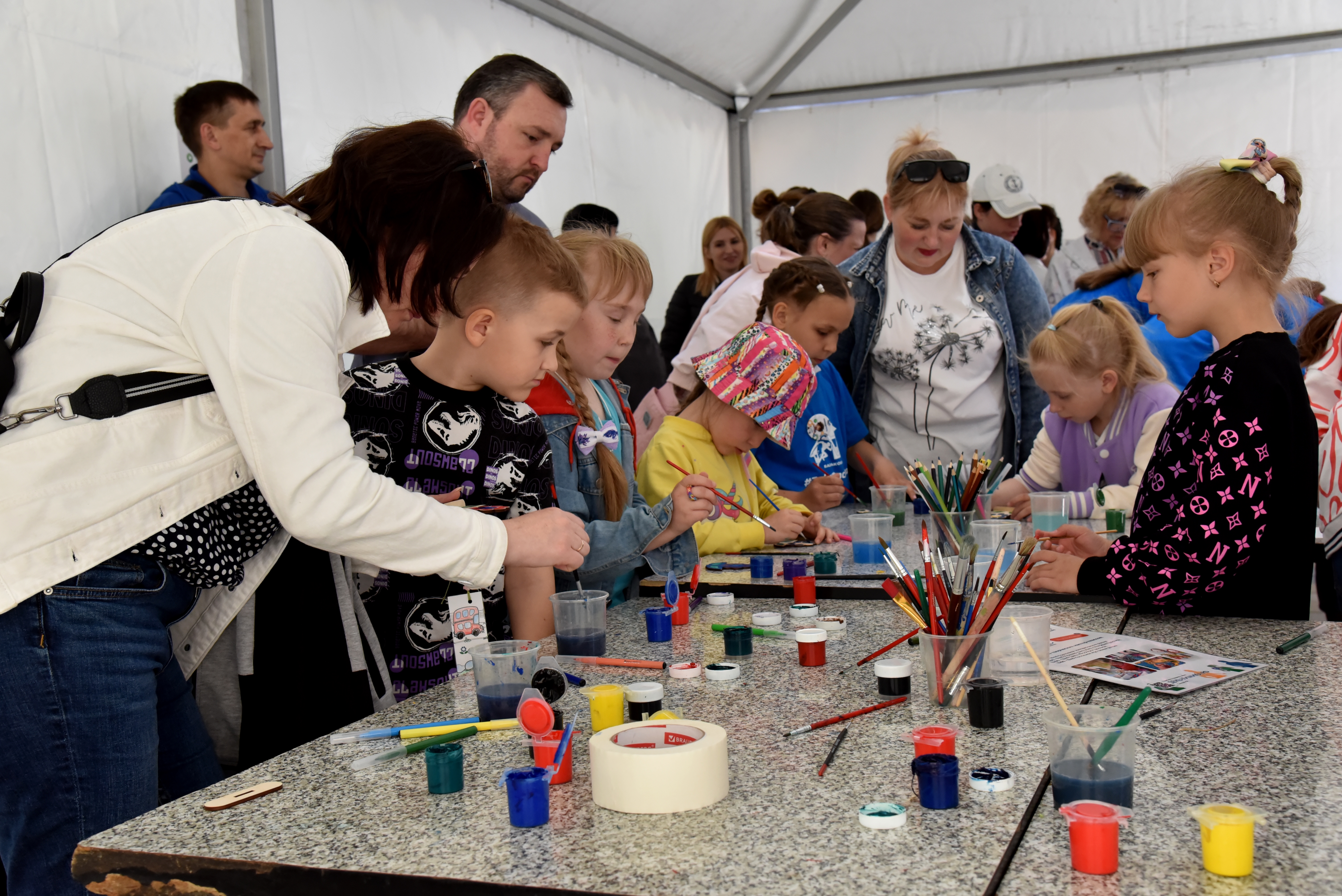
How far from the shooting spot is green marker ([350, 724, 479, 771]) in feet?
4.29

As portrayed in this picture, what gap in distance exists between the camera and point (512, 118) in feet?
10.9

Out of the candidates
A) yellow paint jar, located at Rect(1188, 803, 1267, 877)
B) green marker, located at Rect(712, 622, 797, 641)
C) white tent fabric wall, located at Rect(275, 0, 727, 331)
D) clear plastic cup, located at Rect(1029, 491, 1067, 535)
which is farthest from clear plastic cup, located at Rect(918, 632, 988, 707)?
white tent fabric wall, located at Rect(275, 0, 727, 331)

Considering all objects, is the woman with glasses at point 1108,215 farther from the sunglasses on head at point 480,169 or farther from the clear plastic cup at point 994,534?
the sunglasses on head at point 480,169

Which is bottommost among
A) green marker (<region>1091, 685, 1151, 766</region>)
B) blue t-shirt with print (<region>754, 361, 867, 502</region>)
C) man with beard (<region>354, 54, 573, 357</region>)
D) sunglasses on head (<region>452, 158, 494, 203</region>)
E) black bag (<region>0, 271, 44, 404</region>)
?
green marker (<region>1091, 685, 1151, 766</region>)

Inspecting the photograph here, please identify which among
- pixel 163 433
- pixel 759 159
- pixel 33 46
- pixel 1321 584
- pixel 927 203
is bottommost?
pixel 1321 584

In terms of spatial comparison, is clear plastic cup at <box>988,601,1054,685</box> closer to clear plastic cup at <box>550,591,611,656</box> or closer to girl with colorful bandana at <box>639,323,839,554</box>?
clear plastic cup at <box>550,591,611,656</box>

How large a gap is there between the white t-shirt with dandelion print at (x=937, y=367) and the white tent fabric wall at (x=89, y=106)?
2.30 meters

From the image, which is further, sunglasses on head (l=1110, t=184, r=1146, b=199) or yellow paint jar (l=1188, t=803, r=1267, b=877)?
sunglasses on head (l=1110, t=184, r=1146, b=199)

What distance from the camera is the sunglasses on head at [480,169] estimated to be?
156 centimetres

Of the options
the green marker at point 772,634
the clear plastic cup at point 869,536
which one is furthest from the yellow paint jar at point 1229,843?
the clear plastic cup at point 869,536

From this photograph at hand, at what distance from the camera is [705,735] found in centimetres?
116

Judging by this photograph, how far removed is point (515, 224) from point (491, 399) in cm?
33

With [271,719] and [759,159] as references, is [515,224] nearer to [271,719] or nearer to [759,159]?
[271,719]

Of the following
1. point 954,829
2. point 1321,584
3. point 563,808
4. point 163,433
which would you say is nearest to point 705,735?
point 563,808
